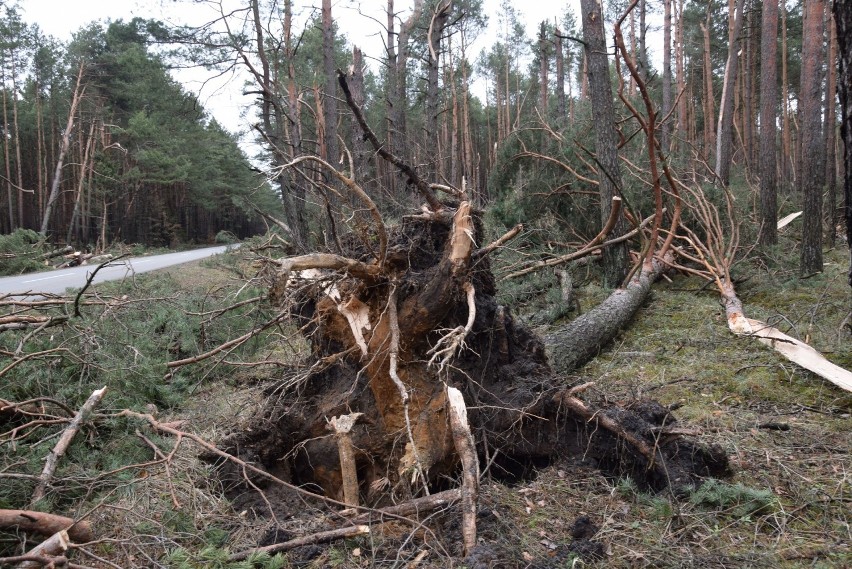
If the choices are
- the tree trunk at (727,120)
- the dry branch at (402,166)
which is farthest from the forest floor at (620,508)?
the tree trunk at (727,120)

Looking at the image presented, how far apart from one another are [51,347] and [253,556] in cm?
305

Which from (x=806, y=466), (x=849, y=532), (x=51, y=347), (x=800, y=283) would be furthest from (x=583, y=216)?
(x=51, y=347)

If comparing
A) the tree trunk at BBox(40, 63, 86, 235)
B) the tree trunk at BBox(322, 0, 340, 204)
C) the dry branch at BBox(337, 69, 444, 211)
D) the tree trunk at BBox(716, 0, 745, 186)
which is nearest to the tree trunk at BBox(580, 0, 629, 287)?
the dry branch at BBox(337, 69, 444, 211)

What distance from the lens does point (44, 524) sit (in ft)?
8.99

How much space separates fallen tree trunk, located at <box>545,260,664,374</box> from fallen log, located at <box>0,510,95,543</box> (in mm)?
3709

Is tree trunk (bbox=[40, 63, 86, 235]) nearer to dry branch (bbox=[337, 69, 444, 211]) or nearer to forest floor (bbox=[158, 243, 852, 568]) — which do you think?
forest floor (bbox=[158, 243, 852, 568])

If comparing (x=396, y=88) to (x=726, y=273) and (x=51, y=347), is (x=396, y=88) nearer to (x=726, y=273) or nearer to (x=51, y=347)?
→ (x=726, y=273)

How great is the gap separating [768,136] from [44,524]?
37.9 ft

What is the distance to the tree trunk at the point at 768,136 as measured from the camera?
9.64 meters

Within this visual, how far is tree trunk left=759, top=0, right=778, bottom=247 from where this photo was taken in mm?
9641

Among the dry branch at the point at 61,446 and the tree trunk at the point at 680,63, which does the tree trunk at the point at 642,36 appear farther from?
the dry branch at the point at 61,446

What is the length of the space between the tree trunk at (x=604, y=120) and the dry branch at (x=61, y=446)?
6.14m

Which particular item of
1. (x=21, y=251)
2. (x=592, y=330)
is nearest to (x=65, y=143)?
(x=21, y=251)

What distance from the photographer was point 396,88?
47.3ft
